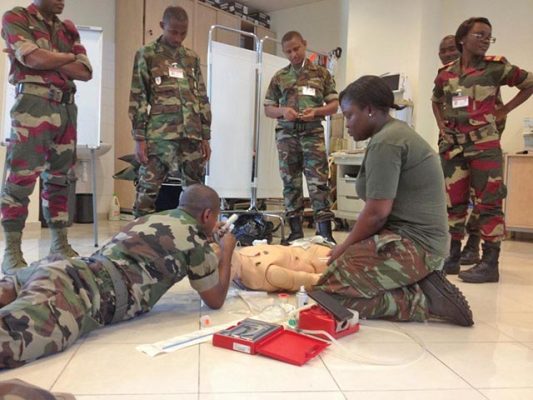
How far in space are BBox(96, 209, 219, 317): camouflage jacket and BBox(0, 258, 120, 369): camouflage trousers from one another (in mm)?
83

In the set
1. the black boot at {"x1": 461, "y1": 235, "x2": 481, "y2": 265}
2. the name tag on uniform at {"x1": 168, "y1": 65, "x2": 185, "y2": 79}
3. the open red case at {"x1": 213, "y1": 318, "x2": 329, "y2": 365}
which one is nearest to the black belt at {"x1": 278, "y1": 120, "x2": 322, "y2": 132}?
the name tag on uniform at {"x1": 168, "y1": 65, "x2": 185, "y2": 79}

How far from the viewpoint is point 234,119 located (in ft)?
12.2

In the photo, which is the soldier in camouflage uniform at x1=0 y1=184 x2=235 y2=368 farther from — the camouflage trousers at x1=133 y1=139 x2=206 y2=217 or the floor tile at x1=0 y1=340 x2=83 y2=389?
the camouflage trousers at x1=133 y1=139 x2=206 y2=217

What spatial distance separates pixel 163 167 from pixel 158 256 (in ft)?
4.60

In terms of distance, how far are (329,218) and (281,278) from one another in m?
1.35

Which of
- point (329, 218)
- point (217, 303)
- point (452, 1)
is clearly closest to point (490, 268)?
point (329, 218)

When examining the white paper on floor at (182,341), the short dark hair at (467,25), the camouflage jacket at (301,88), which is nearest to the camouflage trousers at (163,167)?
the camouflage jacket at (301,88)

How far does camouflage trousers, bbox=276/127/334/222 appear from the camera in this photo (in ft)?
11.0

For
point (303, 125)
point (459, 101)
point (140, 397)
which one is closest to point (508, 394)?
point (140, 397)

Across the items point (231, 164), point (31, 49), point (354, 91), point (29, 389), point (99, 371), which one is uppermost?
point (31, 49)

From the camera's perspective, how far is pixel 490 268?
100 inches

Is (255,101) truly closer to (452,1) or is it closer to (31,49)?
(31,49)

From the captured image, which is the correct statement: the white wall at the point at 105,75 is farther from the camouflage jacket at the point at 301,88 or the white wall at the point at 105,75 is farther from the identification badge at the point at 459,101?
the identification badge at the point at 459,101

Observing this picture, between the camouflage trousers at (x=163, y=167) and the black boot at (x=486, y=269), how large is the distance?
169cm
